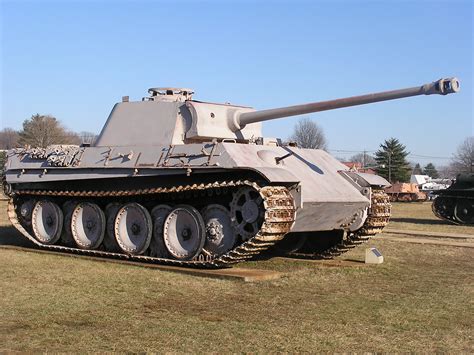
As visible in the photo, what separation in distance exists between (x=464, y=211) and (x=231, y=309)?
23.8 meters

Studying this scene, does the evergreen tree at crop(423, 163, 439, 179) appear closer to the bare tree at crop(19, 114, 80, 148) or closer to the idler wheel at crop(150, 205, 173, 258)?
the bare tree at crop(19, 114, 80, 148)

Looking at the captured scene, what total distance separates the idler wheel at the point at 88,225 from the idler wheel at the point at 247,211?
376cm

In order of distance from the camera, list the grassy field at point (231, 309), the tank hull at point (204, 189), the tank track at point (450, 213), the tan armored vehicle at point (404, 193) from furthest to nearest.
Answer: the tan armored vehicle at point (404, 193) < the tank track at point (450, 213) < the tank hull at point (204, 189) < the grassy field at point (231, 309)

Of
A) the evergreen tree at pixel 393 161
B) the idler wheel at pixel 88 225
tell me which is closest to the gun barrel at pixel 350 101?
the idler wheel at pixel 88 225

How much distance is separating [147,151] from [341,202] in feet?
13.1

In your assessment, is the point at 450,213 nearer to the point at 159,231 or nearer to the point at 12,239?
the point at 12,239

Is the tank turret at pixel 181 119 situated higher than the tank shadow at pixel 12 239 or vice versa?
the tank turret at pixel 181 119

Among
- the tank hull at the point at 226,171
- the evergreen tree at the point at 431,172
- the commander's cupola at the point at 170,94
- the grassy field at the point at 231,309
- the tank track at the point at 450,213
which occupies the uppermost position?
the evergreen tree at the point at 431,172

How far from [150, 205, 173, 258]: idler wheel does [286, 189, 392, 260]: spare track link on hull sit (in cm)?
346

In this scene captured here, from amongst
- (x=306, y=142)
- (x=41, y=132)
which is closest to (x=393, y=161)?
(x=306, y=142)

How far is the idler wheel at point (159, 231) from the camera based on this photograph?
13.8 meters

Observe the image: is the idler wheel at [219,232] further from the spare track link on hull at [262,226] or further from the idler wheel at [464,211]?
the idler wheel at [464,211]

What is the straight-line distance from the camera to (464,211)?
3058 cm

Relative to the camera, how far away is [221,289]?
10711mm
